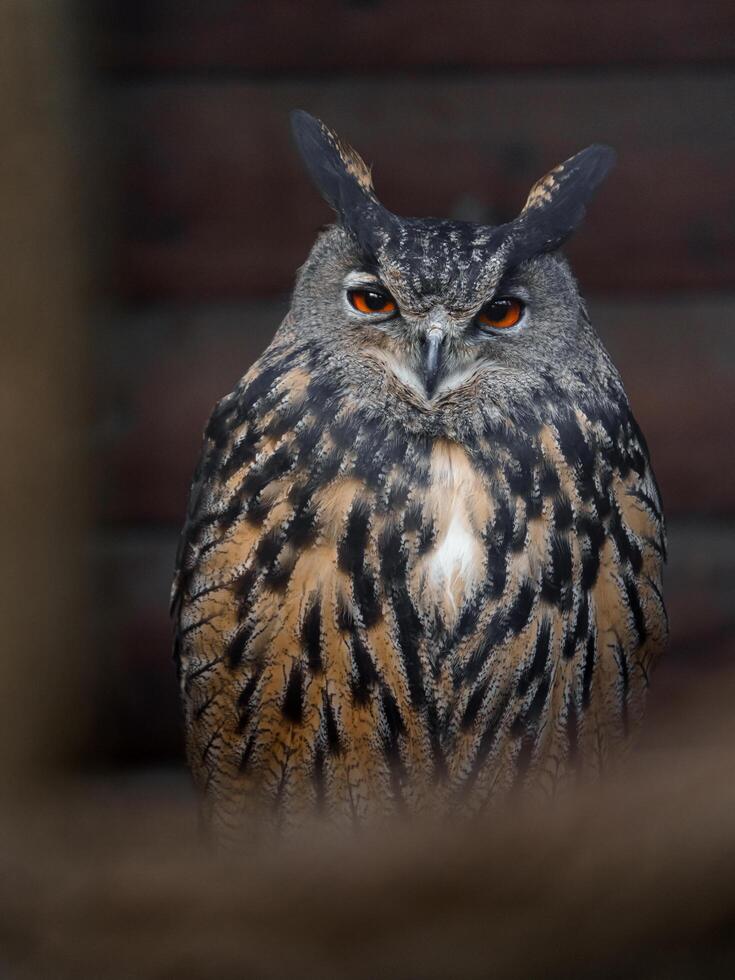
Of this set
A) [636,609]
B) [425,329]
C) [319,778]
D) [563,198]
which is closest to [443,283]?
[425,329]

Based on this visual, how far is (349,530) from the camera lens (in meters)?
1.12

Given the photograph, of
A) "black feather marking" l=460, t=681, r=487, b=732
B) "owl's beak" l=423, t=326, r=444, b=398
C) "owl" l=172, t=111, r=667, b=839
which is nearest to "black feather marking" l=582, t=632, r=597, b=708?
"owl" l=172, t=111, r=667, b=839

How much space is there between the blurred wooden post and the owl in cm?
19

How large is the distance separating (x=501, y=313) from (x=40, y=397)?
19.0 inches

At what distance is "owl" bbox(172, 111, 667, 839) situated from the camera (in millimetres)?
1122

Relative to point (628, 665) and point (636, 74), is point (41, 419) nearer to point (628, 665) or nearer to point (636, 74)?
point (628, 665)

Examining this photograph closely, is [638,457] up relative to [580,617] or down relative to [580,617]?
up

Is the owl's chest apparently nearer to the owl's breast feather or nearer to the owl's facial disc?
the owl's breast feather

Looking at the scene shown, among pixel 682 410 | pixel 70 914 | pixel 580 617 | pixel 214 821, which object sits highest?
pixel 682 410

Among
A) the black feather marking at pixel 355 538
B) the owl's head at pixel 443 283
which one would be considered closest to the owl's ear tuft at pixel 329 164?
the owl's head at pixel 443 283

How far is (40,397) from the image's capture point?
0.96m

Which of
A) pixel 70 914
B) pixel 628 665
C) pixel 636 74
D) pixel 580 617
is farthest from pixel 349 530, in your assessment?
pixel 636 74

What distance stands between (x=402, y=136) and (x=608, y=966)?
1317 millimetres

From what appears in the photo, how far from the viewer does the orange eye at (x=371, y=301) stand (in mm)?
1119
